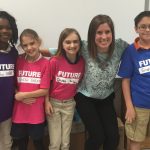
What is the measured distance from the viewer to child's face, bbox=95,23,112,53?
1.66 meters

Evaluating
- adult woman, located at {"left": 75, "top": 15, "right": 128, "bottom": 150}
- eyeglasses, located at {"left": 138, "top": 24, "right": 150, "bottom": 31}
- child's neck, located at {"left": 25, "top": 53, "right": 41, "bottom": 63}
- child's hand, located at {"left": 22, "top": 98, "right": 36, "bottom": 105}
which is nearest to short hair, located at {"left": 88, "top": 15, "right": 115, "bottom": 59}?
adult woman, located at {"left": 75, "top": 15, "right": 128, "bottom": 150}

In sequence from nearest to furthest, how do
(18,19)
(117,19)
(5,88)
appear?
(5,88)
(18,19)
(117,19)

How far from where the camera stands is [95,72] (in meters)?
1.71

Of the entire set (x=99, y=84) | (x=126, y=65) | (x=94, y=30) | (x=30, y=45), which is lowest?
(x=99, y=84)

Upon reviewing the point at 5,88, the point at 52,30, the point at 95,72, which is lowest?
the point at 5,88

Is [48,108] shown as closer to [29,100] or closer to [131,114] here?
[29,100]

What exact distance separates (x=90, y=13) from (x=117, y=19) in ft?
0.78

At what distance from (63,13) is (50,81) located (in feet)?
2.03

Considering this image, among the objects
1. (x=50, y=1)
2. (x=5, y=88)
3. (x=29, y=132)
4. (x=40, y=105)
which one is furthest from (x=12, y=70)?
(x=50, y=1)

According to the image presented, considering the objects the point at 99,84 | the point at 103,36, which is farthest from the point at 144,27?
the point at 99,84

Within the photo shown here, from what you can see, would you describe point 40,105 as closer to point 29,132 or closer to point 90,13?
point 29,132

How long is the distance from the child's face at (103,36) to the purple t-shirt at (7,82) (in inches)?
21.7

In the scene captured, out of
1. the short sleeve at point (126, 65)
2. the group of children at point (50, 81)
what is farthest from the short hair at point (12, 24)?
the short sleeve at point (126, 65)

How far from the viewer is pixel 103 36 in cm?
165
